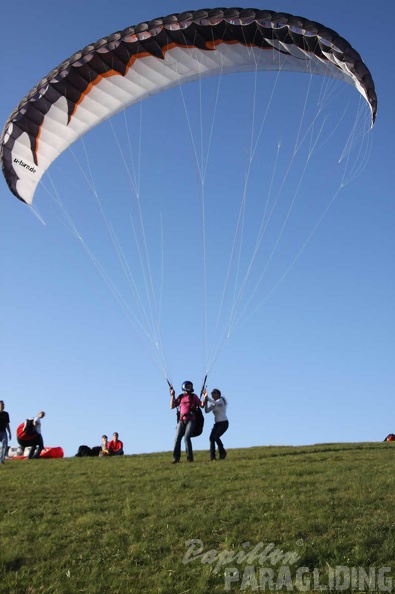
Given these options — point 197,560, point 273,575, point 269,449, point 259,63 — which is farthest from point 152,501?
point 259,63

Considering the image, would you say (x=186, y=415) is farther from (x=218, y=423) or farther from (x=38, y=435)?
(x=38, y=435)

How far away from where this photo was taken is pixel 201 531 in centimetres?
810

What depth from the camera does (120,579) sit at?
22.3ft

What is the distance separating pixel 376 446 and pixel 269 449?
3.21m

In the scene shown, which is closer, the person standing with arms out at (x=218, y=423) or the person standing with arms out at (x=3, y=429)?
the person standing with arms out at (x=218, y=423)

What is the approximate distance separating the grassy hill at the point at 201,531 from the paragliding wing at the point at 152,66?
8853 mm

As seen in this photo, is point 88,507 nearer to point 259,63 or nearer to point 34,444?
point 34,444

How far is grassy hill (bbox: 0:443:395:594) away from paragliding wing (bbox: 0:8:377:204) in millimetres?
8853

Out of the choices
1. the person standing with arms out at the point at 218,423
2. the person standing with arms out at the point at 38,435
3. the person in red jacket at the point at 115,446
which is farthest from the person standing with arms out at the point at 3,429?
the person standing with arms out at the point at 218,423

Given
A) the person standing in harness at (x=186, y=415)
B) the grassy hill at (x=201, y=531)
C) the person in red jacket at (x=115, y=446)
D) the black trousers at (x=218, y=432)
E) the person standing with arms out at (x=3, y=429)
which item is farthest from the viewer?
the person in red jacket at (x=115, y=446)

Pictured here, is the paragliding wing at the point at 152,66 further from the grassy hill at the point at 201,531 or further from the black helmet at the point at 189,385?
the grassy hill at the point at 201,531

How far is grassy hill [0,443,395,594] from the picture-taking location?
22.1 ft

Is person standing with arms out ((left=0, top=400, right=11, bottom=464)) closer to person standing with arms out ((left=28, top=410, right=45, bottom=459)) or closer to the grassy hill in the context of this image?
person standing with arms out ((left=28, top=410, right=45, bottom=459))

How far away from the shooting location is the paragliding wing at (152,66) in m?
13.4
